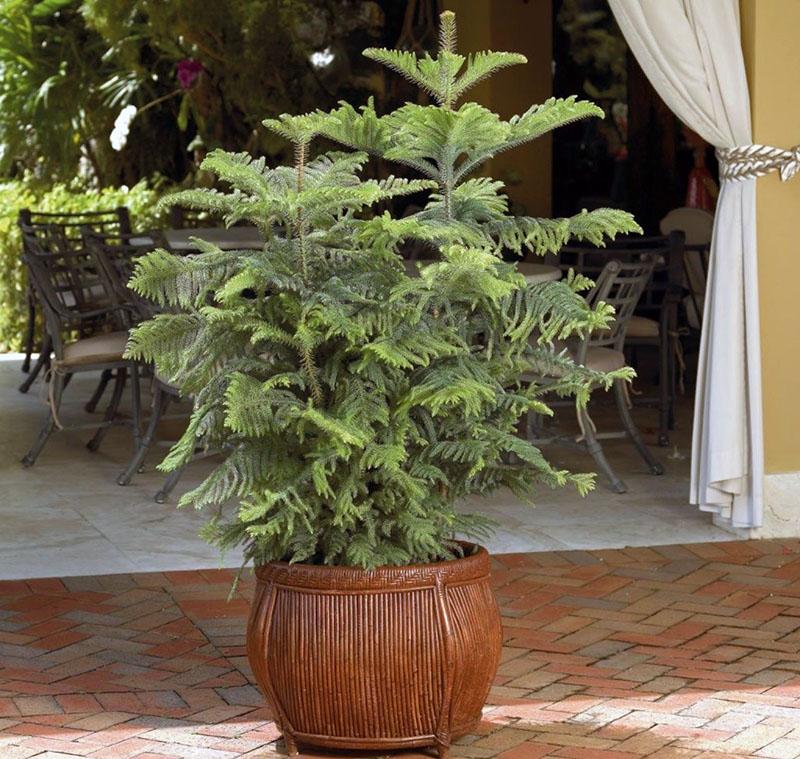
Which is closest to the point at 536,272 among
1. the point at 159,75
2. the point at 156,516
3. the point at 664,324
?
the point at 664,324

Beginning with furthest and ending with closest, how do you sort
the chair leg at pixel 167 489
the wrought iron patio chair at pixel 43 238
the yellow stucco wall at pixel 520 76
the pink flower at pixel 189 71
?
the pink flower at pixel 189 71 < the yellow stucco wall at pixel 520 76 < the wrought iron patio chair at pixel 43 238 < the chair leg at pixel 167 489

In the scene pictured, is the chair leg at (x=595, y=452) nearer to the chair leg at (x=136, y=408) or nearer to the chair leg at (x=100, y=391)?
the chair leg at (x=136, y=408)

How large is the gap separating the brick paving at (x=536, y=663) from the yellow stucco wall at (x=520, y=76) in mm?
4895

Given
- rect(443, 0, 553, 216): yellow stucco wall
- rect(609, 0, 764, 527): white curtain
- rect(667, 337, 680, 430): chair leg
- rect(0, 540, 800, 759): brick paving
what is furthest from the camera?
rect(443, 0, 553, 216): yellow stucco wall

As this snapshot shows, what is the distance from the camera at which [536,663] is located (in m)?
4.13

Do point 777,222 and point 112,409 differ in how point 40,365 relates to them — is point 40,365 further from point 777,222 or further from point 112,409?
point 777,222

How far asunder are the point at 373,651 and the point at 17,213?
774cm

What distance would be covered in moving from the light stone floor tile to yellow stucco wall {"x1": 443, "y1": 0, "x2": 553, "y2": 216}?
3107 millimetres

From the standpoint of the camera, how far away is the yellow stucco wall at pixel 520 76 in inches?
380

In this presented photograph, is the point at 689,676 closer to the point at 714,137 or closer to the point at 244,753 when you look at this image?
the point at 244,753

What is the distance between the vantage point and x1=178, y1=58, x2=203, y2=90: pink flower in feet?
34.1

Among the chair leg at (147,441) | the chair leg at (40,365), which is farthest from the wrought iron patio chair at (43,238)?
the chair leg at (147,441)

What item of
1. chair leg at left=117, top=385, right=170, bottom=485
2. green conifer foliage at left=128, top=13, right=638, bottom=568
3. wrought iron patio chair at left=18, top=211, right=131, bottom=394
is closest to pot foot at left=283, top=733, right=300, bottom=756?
green conifer foliage at left=128, top=13, right=638, bottom=568

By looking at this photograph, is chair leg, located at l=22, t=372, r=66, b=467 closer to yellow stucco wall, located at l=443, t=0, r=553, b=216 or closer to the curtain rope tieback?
the curtain rope tieback
